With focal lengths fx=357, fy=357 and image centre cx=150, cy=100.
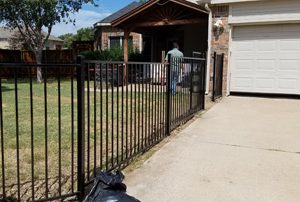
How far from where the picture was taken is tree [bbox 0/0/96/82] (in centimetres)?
1902

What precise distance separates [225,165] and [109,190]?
2.79 m

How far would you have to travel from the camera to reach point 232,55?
1291 centimetres

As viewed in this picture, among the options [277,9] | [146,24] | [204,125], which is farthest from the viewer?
[146,24]

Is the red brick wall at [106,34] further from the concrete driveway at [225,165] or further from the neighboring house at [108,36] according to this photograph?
the concrete driveway at [225,165]

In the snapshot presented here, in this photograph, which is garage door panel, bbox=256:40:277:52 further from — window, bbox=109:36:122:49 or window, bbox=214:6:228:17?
window, bbox=109:36:122:49

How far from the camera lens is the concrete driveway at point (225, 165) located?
4.08 metres

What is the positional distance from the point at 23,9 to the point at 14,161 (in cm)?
1599

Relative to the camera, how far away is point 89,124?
403 centimetres

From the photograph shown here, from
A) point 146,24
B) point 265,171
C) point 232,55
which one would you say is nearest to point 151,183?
point 265,171

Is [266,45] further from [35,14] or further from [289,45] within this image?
[35,14]

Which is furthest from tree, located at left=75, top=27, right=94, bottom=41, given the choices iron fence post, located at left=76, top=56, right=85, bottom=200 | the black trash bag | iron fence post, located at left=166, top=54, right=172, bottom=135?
the black trash bag

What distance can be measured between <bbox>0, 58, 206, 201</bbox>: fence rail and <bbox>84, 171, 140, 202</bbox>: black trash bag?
0.98 meters

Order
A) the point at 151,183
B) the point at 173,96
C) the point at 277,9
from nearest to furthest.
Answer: the point at 151,183, the point at 173,96, the point at 277,9

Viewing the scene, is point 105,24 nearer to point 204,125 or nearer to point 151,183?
point 204,125
